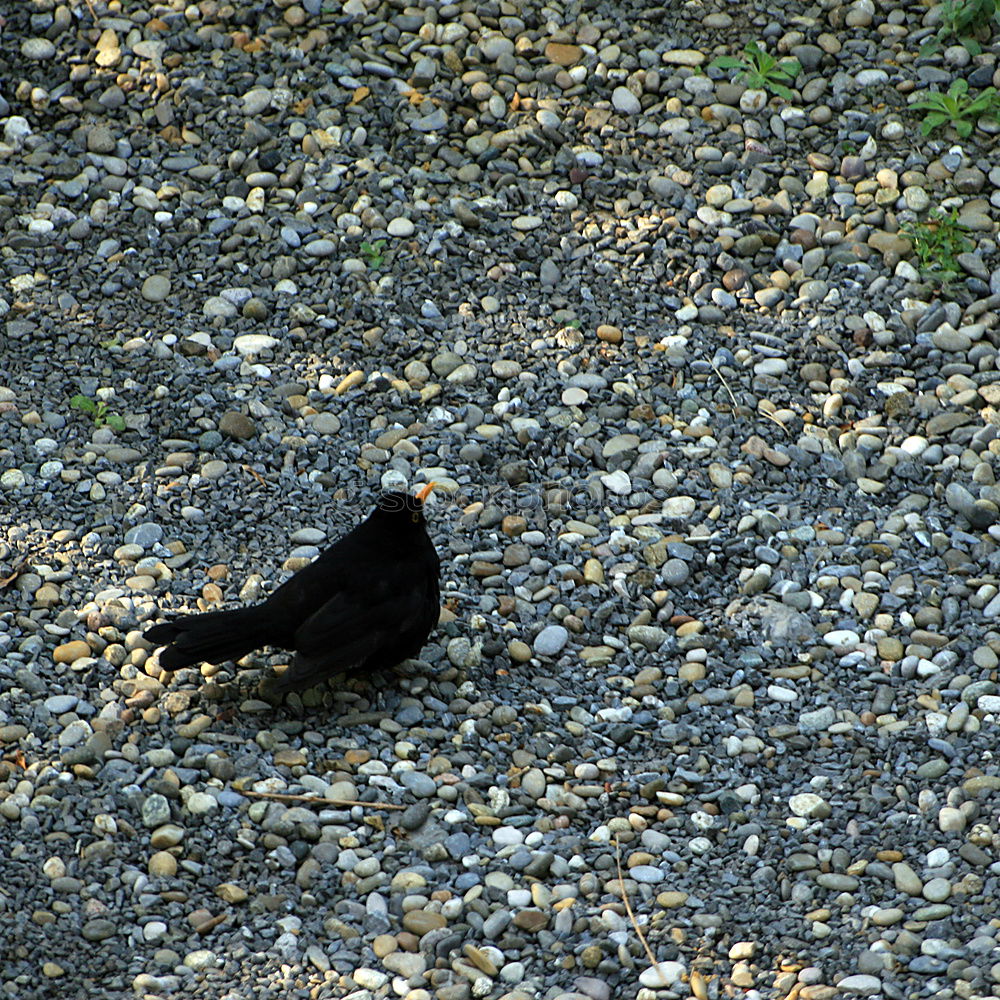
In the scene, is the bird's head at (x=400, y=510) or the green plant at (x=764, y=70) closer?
the bird's head at (x=400, y=510)

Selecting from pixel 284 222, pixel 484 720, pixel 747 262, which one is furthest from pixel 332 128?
pixel 484 720

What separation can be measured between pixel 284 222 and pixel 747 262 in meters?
2.02

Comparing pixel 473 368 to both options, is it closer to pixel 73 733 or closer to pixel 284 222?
pixel 284 222

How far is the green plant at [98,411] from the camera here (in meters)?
5.57

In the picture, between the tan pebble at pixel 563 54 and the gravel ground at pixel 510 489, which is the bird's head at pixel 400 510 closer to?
the gravel ground at pixel 510 489

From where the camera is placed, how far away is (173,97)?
6.88 meters

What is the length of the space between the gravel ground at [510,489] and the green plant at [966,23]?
75 mm

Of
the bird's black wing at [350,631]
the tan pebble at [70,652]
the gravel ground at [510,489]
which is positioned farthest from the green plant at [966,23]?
the tan pebble at [70,652]

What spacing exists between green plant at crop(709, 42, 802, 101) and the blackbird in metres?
3.21

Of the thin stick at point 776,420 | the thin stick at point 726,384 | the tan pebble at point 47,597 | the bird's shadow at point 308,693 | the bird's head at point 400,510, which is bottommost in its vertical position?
the bird's shadow at point 308,693

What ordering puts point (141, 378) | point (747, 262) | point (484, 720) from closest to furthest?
1. point (484, 720)
2. point (141, 378)
3. point (747, 262)

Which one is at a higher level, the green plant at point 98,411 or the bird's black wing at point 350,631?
the bird's black wing at point 350,631

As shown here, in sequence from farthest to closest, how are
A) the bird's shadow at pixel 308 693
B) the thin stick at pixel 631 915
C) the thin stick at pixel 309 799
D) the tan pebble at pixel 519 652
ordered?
the tan pebble at pixel 519 652
the bird's shadow at pixel 308 693
the thin stick at pixel 309 799
the thin stick at pixel 631 915

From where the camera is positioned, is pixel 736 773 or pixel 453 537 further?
pixel 453 537
